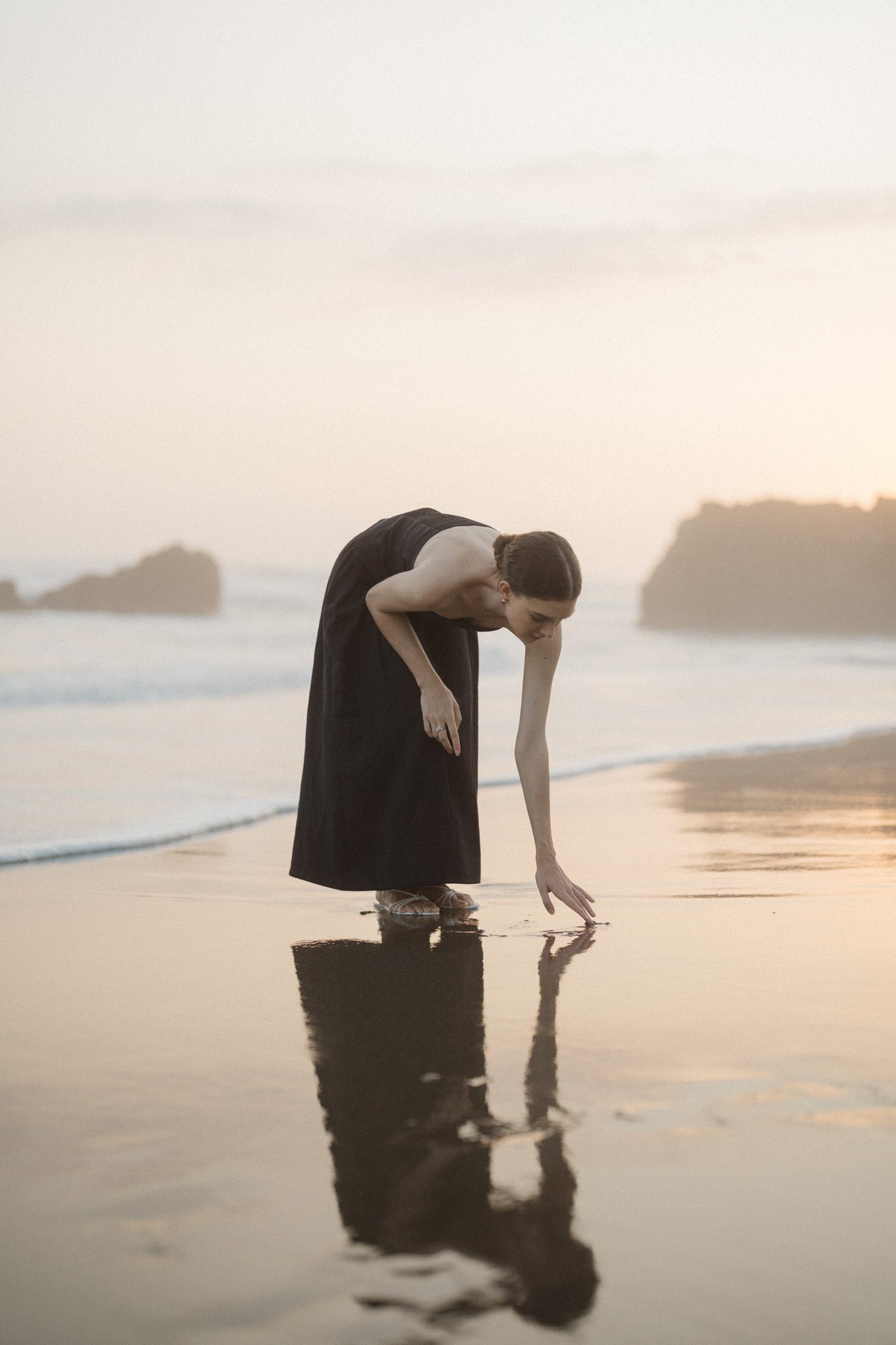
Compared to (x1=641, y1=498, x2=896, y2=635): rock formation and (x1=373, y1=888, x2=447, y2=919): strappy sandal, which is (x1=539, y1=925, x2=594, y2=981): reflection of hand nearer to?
(x1=373, y1=888, x2=447, y2=919): strappy sandal

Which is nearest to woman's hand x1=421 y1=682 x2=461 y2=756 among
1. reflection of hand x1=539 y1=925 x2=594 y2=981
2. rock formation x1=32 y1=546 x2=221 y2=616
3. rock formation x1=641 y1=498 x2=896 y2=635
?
reflection of hand x1=539 y1=925 x2=594 y2=981

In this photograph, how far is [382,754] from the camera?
3762 mm

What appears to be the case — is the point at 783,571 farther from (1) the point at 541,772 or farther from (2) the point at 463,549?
(2) the point at 463,549

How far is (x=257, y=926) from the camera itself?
3.54 meters

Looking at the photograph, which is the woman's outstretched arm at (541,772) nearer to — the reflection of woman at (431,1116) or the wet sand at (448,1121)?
the wet sand at (448,1121)

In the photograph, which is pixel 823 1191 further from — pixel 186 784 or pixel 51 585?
pixel 51 585

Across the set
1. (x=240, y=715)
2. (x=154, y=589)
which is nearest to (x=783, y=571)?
(x=154, y=589)

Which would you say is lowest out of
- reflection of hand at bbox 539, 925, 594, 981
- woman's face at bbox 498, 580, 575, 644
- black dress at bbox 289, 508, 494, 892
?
reflection of hand at bbox 539, 925, 594, 981

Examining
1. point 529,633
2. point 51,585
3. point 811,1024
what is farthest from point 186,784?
point 51,585

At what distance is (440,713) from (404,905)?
630 millimetres

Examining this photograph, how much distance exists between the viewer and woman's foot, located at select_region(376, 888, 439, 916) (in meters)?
3.75

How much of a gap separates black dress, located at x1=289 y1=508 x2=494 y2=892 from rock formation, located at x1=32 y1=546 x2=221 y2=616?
25.6 meters

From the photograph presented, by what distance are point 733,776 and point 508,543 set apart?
14.0 feet

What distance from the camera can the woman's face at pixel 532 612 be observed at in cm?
306
